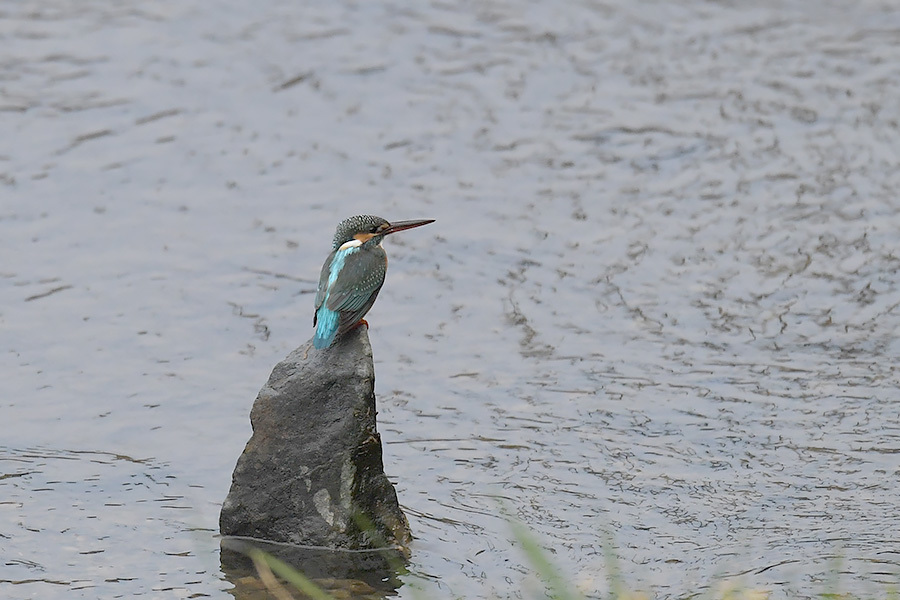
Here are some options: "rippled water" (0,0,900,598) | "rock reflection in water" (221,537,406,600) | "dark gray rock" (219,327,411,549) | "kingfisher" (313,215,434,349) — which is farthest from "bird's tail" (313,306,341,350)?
"rippled water" (0,0,900,598)

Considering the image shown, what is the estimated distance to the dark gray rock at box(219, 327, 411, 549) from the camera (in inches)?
203

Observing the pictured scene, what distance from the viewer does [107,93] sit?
10281 mm

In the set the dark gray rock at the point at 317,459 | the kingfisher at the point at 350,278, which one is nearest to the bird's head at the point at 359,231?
the kingfisher at the point at 350,278

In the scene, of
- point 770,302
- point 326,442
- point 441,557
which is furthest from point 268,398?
point 770,302

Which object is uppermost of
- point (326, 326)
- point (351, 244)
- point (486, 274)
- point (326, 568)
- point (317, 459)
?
point (351, 244)

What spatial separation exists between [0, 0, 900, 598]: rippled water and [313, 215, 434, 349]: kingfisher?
0.95 meters

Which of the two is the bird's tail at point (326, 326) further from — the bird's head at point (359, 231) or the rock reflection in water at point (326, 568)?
the rock reflection in water at point (326, 568)

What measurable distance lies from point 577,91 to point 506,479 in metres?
5.00

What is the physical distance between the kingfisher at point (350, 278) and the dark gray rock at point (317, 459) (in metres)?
0.16

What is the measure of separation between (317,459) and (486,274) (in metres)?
2.96

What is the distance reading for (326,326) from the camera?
501 cm

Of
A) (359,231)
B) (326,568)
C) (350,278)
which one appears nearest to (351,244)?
(359,231)

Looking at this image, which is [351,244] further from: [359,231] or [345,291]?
[345,291]

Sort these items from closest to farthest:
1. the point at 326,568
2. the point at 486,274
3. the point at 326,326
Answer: the point at 326,326 < the point at 326,568 < the point at 486,274
